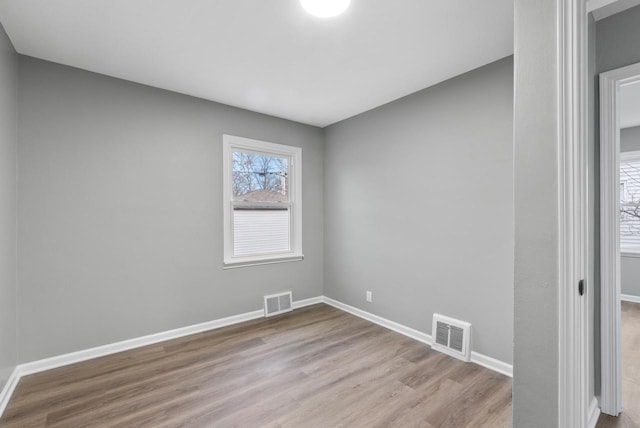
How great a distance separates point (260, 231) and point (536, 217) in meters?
3.13

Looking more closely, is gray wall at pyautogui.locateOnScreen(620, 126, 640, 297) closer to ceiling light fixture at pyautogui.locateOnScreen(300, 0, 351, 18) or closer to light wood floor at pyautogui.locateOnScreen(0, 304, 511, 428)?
light wood floor at pyautogui.locateOnScreen(0, 304, 511, 428)

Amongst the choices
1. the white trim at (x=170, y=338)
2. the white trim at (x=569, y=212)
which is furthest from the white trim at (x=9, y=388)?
the white trim at (x=569, y=212)

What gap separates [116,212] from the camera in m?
2.83

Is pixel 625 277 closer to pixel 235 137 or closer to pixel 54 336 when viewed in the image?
pixel 235 137

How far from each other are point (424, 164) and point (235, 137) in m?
2.22

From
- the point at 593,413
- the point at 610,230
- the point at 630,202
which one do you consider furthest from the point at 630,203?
the point at 593,413

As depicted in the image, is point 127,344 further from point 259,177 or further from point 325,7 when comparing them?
point 325,7

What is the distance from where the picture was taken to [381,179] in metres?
3.53

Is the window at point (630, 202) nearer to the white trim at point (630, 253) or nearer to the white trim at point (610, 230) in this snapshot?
the white trim at point (630, 253)

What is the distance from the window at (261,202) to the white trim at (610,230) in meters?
3.09

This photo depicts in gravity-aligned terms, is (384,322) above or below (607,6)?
below

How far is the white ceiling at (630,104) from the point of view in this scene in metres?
3.26

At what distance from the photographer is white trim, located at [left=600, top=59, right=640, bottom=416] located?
5.93ft

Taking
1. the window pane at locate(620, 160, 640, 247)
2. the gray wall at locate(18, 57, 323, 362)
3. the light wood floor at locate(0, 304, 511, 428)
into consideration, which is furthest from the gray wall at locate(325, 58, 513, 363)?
the window pane at locate(620, 160, 640, 247)
